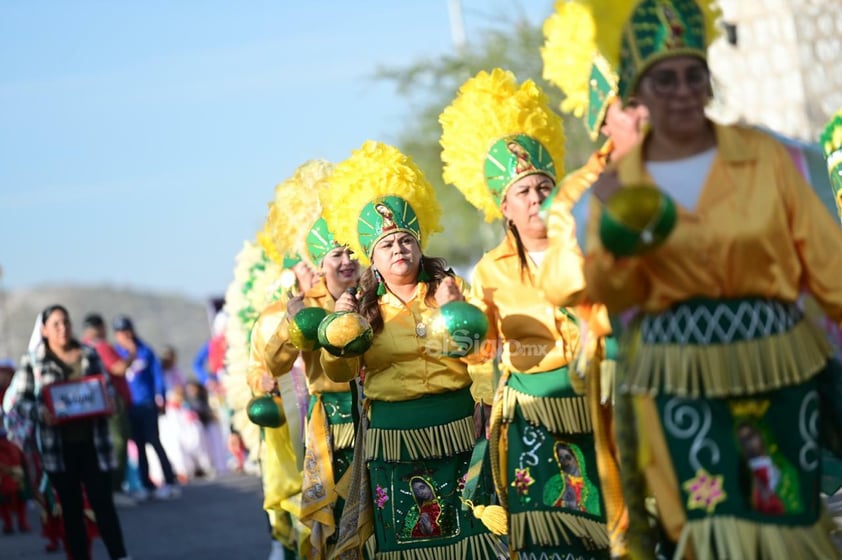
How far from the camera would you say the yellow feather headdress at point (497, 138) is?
665 cm

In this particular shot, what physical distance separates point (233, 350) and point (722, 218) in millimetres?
7664

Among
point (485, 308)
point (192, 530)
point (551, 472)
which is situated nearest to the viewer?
point (551, 472)

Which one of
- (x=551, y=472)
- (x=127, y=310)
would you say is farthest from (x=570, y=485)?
(x=127, y=310)

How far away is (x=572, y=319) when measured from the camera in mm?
6238

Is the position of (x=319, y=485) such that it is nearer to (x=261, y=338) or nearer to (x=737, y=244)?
(x=261, y=338)

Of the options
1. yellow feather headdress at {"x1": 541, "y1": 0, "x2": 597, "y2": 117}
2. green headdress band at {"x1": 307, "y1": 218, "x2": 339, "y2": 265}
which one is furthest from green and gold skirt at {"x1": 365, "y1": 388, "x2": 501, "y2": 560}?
yellow feather headdress at {"x1": 541, "y1": 0, "x2": 597, "y2": 117}

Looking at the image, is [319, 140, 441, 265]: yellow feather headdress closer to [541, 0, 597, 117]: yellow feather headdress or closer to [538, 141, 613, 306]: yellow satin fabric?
[541, 0, 597, 117]: yellow feather headdress

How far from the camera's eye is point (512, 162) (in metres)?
6.61

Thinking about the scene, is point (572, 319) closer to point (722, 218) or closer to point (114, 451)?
point (722, 218)

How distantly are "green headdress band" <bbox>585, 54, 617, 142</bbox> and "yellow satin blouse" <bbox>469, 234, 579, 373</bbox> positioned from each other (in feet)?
2.59

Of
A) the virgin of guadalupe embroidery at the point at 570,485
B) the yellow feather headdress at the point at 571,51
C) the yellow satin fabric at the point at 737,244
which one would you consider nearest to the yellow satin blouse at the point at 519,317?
the virgin of guadalupe embroidery at the point at 570,485

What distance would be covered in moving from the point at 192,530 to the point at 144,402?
419 centimetres

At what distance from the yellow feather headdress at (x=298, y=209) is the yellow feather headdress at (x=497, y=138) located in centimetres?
232

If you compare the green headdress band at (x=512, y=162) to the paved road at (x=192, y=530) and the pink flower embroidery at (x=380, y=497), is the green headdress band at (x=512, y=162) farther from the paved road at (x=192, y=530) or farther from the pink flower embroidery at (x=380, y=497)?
the paved road at (x=192, y=530)
